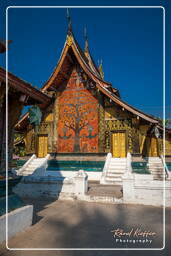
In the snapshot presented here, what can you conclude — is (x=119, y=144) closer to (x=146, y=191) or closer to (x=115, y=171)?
(x=115, y=171)

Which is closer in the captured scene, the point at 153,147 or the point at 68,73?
the point at 68,73

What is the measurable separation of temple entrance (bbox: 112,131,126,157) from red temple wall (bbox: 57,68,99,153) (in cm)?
122

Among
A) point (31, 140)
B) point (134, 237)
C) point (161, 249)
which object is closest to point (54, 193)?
point (134, 237)

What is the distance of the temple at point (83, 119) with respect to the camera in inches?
501

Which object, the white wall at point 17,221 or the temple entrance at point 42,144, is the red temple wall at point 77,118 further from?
the white wall at point 17,221

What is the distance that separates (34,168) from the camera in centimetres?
1323

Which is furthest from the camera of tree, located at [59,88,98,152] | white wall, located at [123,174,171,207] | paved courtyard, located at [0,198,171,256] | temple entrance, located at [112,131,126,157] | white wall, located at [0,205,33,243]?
tree, located at [59,88,98,152]

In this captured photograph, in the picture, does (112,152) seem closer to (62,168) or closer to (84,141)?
(84,141)

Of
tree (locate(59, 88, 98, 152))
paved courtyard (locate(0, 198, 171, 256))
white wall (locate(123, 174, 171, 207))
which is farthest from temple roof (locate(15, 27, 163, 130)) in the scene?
paved courtyard (locate(0, 198, 171, 256))

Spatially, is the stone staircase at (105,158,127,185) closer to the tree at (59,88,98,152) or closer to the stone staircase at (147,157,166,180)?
the stone staircase at (147,157,166,180)

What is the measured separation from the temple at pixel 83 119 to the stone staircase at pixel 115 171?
0.90 m

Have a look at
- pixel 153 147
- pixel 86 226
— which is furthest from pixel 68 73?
pixel 86 226

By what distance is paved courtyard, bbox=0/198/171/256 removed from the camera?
3.43m

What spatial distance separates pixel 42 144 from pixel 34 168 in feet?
7.94
